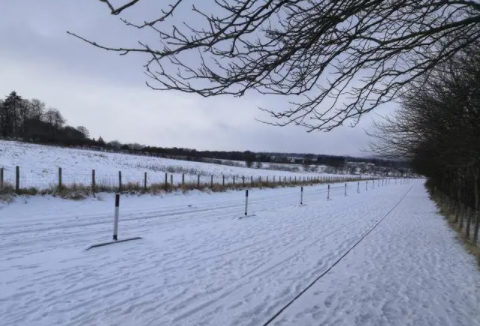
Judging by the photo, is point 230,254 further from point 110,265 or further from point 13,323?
point 13,323

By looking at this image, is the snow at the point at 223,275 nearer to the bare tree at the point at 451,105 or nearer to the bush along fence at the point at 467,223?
the bush along fence at the point at 467,223

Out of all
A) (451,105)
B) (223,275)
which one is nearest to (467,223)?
(451,105)

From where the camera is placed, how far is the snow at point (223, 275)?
17.3 feet

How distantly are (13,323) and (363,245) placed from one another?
882 centimetres

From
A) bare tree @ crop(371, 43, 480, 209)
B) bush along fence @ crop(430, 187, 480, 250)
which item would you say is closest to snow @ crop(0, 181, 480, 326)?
bush along fence @ crop(430, 187, 480, 250)

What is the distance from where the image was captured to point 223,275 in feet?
23.4

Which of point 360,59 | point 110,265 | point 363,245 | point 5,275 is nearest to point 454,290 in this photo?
point 363,245

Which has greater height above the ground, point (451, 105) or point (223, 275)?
point (451, 105)

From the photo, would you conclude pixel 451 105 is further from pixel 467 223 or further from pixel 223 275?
pixel 467 223

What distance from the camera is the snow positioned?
529 centimetres

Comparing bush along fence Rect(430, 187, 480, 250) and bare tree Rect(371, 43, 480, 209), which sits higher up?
bare tree Rect(371, 43, 480, 209)

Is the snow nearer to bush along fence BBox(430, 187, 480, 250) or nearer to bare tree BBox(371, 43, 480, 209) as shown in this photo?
bush along fence BBox(430, 187, 480, 250)

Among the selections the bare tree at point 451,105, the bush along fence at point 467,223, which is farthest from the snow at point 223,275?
the bare tree at point 451,105

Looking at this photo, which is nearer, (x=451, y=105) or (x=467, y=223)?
(x=451, y=105)
